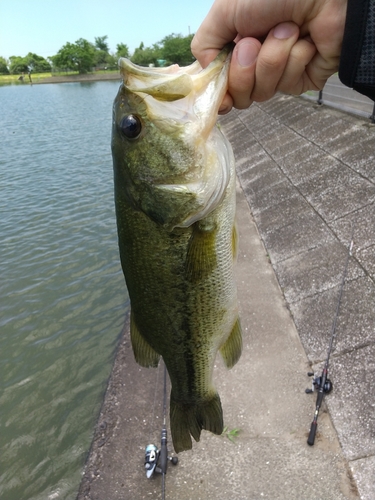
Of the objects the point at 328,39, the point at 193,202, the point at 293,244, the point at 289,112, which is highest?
the point at 328,39

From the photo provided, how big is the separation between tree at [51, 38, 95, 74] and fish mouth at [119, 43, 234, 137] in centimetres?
11416

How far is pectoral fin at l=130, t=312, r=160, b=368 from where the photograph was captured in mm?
2119

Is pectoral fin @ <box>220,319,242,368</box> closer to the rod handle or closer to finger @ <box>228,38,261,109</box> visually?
finger @ <box>228,38,261,109</box>

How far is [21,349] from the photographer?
251 inches

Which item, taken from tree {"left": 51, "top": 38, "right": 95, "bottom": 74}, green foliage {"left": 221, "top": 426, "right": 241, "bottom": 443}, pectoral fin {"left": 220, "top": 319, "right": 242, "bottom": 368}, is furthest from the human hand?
tree {"left": 51, "top": 38, "right": 95, "bottom": 74}

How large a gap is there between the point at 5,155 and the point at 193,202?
17.6 metres

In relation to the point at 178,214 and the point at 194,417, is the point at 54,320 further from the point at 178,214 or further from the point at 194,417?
the point at 178,214

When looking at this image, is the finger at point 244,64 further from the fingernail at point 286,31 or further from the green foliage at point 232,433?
the green foliage at point 232,433

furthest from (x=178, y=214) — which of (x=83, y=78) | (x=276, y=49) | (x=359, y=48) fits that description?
(x=83, y=78)

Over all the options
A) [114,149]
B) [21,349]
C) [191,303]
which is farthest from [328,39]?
[21,349]

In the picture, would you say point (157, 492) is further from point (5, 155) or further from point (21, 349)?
point (5, 155)

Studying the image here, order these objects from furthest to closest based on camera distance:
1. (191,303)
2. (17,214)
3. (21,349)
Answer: (17,214), (21,349), (191,303)

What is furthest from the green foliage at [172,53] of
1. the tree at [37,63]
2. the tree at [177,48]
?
the tree at [37,63]

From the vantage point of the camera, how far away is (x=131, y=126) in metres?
1.74
